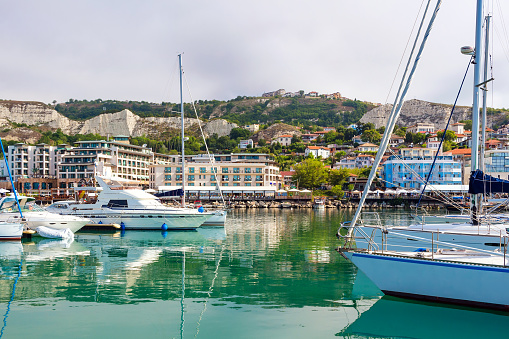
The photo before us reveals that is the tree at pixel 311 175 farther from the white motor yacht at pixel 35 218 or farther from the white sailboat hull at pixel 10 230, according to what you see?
the white sailboat hull at pixel 10 230

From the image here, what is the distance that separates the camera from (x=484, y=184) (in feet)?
61.3

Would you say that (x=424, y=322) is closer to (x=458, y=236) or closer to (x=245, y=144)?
(x=458, y=236)

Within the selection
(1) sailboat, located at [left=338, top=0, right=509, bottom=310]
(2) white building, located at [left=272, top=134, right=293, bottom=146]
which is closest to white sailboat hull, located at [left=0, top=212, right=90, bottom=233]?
(1) sailboat, located at [left=338, top=0, right=509, bottom=310]

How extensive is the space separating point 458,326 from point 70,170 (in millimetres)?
109107

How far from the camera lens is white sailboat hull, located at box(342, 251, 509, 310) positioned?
1213cm

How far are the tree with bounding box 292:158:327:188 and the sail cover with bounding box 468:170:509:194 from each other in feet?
256

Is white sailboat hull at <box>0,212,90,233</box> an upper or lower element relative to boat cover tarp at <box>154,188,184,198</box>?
lower

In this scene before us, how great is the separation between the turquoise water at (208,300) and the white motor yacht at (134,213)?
39.6 feet

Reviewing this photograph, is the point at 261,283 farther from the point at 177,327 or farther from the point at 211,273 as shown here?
the point at 177,327

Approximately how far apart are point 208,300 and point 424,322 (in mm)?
6703

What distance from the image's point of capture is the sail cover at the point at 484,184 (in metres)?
18.7

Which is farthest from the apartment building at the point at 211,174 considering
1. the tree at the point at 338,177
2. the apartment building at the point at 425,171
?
the apartment building at the point at 425,171

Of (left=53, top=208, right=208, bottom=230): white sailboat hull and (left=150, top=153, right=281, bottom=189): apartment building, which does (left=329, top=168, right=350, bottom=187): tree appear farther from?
(left=53, top=208, right=208, bottom=230): white sailboat hull

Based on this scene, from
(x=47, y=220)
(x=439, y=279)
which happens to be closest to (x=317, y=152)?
(x=47, y=220)
